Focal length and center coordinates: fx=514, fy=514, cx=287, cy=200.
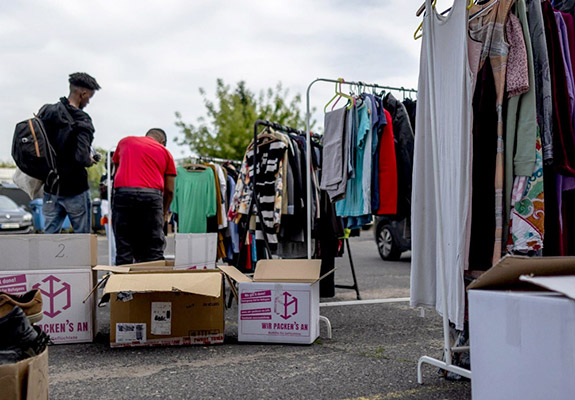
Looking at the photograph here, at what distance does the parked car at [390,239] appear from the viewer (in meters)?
9.61

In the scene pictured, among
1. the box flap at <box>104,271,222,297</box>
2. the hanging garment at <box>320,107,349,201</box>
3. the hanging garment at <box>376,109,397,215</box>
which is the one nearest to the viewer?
the box flap at <box>104,271,222,297</box>

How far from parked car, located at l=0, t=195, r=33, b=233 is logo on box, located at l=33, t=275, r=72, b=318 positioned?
45.7 ft

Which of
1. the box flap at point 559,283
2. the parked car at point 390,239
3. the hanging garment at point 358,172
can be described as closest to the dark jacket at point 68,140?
the hanging garment at point 358,172

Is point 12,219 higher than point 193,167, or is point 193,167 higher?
point 193,167

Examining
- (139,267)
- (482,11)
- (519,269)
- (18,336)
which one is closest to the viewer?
(519,269)

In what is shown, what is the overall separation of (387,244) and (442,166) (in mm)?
7467

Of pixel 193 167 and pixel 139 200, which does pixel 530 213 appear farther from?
pixel 193 167

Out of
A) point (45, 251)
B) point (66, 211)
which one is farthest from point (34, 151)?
point (45, 251)

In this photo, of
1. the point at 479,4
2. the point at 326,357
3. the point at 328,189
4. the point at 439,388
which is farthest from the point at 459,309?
the point at 328,189

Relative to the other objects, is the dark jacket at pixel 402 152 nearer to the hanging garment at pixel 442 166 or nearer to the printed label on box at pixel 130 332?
the hanging garment at pixel 442 166

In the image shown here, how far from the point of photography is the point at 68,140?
4.40 metres

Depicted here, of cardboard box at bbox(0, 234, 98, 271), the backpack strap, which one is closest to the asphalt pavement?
cardboard box at bbox(0, 234, 98, 271)

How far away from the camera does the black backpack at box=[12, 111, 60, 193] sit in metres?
4.23

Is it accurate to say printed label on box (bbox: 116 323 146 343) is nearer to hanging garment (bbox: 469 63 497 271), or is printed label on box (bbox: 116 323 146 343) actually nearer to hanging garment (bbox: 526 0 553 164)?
hanging garment (bbox: 469 63 497 271)
